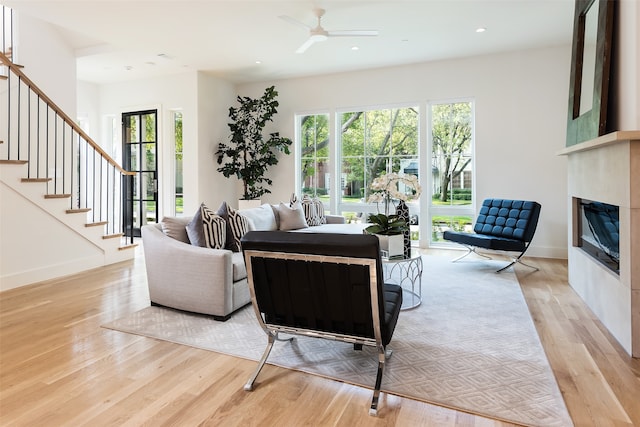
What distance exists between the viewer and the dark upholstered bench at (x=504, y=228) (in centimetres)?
459

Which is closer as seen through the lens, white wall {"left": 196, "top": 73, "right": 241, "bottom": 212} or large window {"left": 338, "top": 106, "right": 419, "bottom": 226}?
large window {"left": 338, "top": 106, "right": 419, "bottom": 226}

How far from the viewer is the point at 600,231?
321 cm

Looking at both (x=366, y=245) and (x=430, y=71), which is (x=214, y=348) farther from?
(x=430, y=71)

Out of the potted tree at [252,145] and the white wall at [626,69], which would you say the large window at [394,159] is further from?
the white wall at [626,69]

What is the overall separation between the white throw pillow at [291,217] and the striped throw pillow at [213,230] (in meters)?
1.45

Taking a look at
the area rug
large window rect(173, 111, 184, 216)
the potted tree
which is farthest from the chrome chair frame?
large window rect(173, 111, 184, 216)

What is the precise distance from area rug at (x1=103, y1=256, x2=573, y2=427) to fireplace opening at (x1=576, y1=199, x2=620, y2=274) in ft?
2.45

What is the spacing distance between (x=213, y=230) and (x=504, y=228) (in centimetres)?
367

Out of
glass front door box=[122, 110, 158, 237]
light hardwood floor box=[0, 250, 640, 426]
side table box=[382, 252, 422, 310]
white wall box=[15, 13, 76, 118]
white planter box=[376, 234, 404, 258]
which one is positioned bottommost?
light hardwood floor box=[0, 250, 640, 426]

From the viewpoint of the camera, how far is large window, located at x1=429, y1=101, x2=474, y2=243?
6.18m

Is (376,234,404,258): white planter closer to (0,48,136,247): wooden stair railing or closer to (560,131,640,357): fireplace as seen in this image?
(560,131,640,357): fireplace

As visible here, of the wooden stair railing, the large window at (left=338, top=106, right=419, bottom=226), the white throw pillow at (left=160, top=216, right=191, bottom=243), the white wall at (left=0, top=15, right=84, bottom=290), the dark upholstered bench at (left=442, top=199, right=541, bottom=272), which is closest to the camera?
the white throw pillow at (left=160, top=216, right=191, bottom=243)

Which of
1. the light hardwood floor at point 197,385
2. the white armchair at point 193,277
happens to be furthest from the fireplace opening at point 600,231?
the white armchair at point 193,277

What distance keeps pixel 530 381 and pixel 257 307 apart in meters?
1.58
